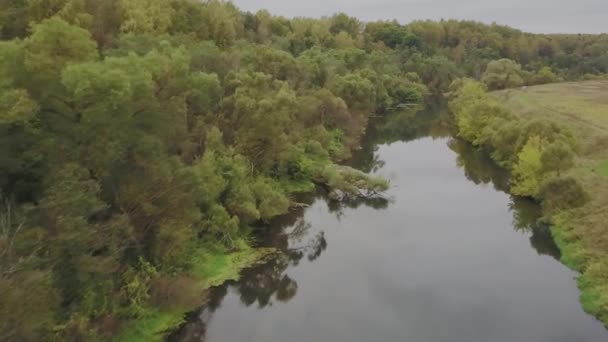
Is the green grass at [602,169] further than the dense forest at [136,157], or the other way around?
the green grass at [602,169]

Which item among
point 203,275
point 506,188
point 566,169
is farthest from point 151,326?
point 506,188

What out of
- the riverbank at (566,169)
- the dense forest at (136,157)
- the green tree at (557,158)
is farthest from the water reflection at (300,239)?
the green tree at (557,158)

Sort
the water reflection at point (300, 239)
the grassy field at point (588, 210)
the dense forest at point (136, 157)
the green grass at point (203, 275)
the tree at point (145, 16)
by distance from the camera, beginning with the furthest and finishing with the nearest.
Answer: the tree at point (145, 16) → the grassy field at point (588, 210) → the water reflection at point (300, 239) → the green grass at point (203, 275) → the dense forest at point (136, 157)

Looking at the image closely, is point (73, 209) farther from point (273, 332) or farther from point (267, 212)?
point (267, 212)

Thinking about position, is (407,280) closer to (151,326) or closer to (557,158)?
(151,326)

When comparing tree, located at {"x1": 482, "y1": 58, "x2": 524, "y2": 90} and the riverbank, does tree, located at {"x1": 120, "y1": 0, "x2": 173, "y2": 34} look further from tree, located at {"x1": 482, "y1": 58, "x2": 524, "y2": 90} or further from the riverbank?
tree, located at {"x1": 482, "y1": 58, "x2": 524, "y2": 90}

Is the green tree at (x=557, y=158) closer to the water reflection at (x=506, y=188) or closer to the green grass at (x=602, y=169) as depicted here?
the water reflection at (x=506, y=188)

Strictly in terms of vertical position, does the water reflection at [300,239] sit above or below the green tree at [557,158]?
below
